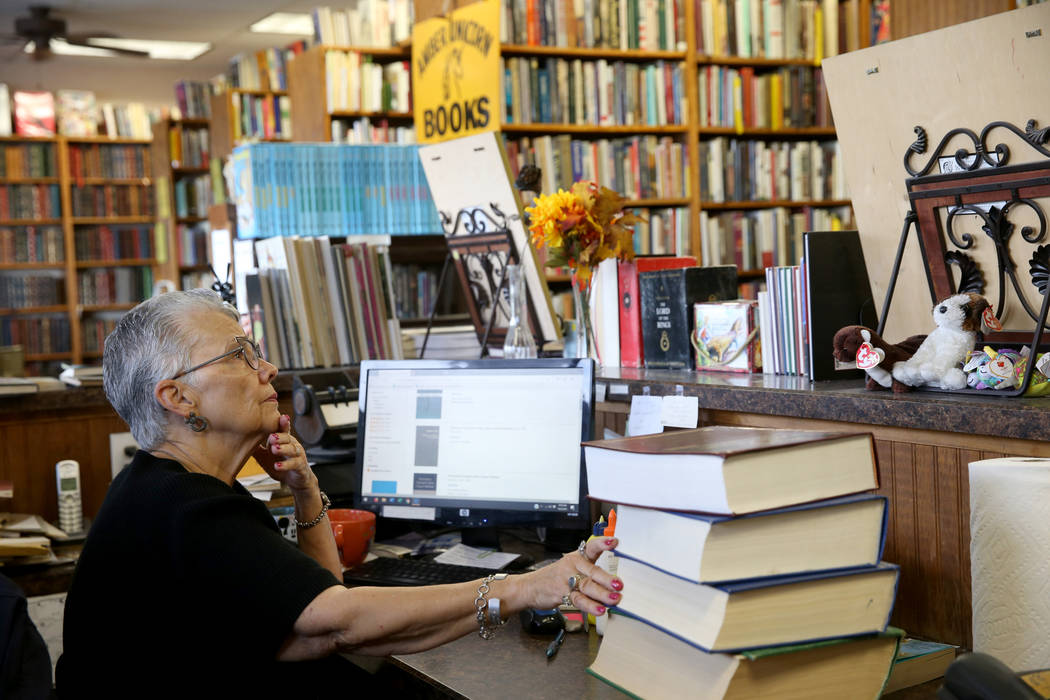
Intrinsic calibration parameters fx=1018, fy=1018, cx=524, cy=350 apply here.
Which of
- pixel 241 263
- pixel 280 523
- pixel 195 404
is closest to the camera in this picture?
pixel 195 404

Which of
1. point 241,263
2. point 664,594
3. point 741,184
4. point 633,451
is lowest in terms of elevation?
point 664,594

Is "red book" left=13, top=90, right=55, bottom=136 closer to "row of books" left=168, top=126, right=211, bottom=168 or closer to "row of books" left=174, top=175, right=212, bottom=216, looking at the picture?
"row of books" left=168, top=126, right=211, bottom=168

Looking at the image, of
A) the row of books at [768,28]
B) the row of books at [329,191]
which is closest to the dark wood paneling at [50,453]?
the row of books at [329,191]

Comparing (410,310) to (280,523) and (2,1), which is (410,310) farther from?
(2,1)

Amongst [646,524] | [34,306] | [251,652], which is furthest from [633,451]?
[34,306]

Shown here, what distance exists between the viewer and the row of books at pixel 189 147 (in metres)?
7.55

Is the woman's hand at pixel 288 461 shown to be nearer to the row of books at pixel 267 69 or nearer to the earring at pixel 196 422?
the earring at pixel 196 422

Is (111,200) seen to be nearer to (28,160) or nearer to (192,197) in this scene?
(28,160)

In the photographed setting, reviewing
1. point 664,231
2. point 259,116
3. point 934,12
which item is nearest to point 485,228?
point 934,12

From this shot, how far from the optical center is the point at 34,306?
7.78 m

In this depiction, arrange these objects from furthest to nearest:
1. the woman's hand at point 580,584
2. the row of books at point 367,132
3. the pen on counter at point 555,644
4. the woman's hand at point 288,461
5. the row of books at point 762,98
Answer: the row of books at point 367,132, the row of books at point 762,98, the woman's hand at point 288,461, the pen on counter at point 555,644, the woman's hand at point 580,584

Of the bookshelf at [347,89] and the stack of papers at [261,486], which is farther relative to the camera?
the bookshelf at [347,89]

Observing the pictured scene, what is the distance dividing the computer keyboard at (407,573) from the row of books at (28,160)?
6.88 meters

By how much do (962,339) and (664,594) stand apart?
64 cm
